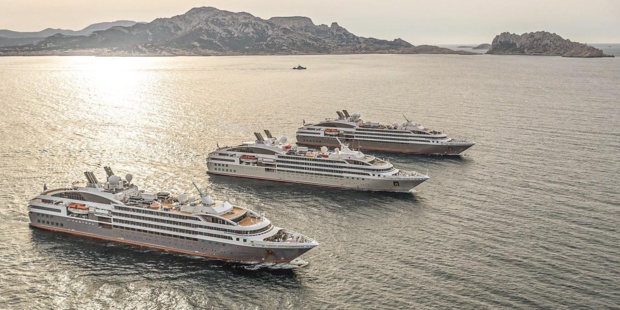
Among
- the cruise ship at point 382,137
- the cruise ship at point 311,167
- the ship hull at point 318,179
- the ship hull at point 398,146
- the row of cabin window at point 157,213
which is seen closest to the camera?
the row of cabin window at point 157,213

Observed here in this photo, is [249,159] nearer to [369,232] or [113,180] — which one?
[113,180]

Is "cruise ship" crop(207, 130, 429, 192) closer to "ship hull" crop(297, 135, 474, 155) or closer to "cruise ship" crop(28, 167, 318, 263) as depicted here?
"ship hull" crop(297, 135, 474, 155)

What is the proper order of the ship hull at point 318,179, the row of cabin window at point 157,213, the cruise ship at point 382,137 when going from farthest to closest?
the cruise ship at point 382,137 < the ship hull at point 318,179 < the row of cabin window at point 157,213

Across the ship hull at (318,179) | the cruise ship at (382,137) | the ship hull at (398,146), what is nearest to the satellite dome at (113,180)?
the ship hull at (318,179)

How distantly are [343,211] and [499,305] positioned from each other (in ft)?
111

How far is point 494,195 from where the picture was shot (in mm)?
88250

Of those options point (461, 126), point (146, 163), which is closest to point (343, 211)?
point (146, 163)

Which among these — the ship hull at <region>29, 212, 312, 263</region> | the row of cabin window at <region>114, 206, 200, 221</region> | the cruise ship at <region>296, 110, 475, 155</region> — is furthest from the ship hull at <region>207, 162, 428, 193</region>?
the row of cabin window at <region>114, 206, 200, 221</region>

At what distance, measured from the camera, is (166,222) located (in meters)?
67.2

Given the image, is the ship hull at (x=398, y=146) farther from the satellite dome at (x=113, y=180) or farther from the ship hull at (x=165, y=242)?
the satellite dome at (x=113, y=180)

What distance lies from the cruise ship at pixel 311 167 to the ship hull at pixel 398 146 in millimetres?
20821

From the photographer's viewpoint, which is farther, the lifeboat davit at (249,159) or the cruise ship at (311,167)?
the lifeboat davit at (249,159)

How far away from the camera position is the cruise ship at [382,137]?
123 metres

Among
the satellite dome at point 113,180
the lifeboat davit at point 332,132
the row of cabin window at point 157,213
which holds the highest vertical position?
the lifeboat davit at point 332,132
